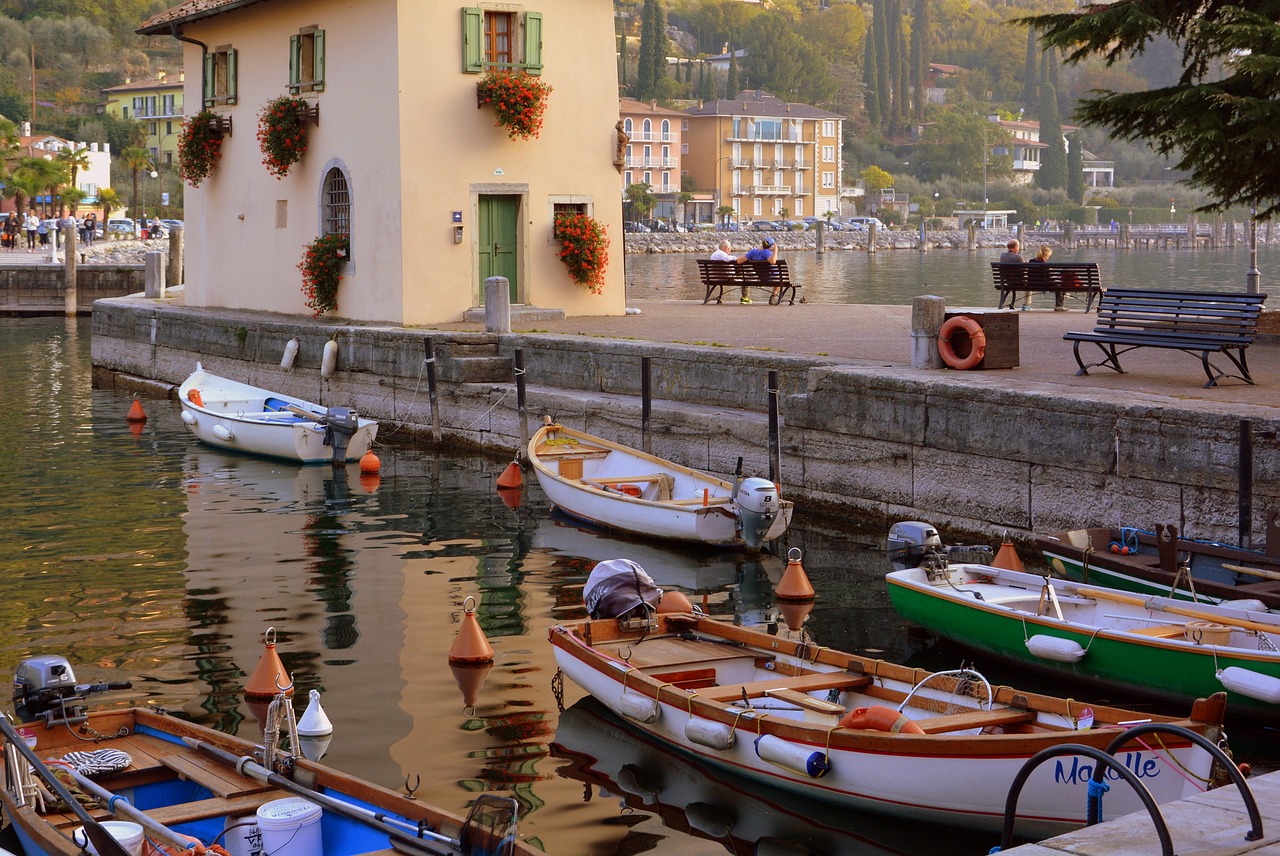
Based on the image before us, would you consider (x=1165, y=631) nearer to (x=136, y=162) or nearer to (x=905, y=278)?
(x=905, y=278)

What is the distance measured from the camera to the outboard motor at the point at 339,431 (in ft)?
67.7

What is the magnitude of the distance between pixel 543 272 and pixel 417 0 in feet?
16.5

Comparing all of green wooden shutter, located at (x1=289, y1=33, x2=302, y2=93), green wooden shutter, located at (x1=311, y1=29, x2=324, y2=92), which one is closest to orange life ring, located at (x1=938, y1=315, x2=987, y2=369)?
green wooden shutter, located at (x1=311, y1=29, x2=324, y2=92)

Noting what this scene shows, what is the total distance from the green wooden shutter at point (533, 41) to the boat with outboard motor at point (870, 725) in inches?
673

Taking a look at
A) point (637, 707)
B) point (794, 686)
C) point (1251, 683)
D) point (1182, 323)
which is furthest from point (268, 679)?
point (1182, 323)

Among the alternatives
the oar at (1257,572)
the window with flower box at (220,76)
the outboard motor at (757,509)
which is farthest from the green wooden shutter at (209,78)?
the oar at (1257,572)

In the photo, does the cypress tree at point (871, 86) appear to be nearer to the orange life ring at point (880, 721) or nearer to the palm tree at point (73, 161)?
the palm tree at point (73, 161)

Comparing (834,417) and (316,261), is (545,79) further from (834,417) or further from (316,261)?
(834,417)

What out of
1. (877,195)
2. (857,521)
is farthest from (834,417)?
(877,195)

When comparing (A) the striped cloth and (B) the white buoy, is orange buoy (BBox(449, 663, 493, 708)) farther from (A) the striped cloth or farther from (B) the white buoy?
(A) the striped cloth

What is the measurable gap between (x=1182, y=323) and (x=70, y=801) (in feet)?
39.1

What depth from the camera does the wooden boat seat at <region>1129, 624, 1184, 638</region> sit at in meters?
9.77

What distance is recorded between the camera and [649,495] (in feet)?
52.7

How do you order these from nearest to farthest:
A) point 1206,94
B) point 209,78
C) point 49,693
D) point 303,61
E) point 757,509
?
point 49,693
point 757,509
point 1206,94
point 303,61
point 209,78
